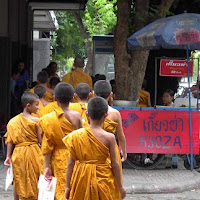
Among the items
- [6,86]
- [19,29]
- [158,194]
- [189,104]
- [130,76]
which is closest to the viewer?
[158,194]

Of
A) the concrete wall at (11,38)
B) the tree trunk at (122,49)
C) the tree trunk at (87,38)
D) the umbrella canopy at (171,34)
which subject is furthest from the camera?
the tree trunk at (87,38)

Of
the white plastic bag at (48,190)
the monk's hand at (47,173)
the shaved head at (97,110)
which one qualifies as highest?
the shaved head at (97,110)

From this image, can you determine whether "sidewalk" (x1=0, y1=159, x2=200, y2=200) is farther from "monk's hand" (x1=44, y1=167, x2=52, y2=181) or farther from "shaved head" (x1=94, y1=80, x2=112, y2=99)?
"shaved head" (x1=94, y1=80, x2=112, y2=99)

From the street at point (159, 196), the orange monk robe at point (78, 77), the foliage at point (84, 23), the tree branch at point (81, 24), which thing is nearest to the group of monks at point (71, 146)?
the street at point (159, 196)

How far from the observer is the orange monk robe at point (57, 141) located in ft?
19.9

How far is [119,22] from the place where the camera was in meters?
11.6

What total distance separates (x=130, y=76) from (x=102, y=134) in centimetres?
662

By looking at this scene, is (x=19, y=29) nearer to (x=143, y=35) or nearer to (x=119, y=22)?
(x=119, y=22)

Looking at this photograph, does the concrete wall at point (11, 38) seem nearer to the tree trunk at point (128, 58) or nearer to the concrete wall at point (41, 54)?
the tree trunk at point (128, 58)

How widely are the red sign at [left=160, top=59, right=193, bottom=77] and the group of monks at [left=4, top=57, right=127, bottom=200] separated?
3.45m

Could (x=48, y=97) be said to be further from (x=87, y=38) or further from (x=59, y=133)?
(x=87, y=38)

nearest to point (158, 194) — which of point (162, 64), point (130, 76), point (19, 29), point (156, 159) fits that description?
point (156, 159)

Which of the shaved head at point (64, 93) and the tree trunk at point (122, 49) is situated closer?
the shaved head at point (64, 93)

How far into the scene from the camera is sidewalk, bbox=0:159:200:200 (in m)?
9.04
